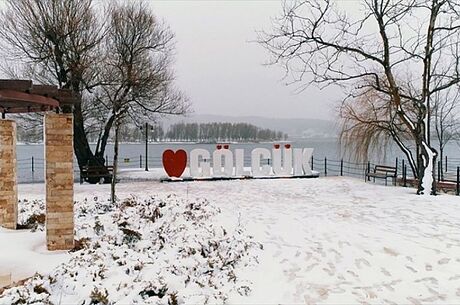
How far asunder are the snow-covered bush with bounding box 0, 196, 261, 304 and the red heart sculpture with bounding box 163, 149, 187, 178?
6672 mm

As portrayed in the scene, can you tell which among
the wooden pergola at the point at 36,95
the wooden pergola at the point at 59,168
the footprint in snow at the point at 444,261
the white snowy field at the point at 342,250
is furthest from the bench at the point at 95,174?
the footprint in snow at the point at 444,261

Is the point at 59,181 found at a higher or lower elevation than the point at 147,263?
higher

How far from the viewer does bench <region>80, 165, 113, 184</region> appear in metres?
14.2

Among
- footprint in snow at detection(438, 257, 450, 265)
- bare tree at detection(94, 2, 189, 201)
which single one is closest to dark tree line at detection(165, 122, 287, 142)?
bare tree at detection(94, 2, 189, 201)

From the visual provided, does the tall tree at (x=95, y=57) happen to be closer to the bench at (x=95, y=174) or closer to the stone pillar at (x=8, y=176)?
the bench at (x=95, y=174)

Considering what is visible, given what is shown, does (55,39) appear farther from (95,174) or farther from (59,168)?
(59,168)

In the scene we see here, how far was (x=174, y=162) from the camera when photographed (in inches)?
573

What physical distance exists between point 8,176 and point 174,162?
770cm

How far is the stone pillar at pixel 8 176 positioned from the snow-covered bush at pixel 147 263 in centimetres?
109

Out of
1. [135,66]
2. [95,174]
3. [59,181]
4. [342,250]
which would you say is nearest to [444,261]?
[342,250]

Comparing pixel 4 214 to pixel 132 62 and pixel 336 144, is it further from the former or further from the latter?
pixel 336 144

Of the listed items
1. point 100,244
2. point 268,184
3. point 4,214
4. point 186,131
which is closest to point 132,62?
point 268,184

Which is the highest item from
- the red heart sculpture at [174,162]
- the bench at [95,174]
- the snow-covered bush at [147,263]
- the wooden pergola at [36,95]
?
the wooden pergola at [36,95]

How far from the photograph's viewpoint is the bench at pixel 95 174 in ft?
46.5
